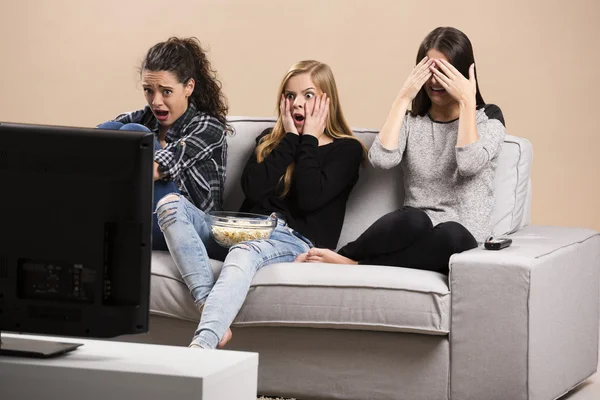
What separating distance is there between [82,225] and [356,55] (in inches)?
132

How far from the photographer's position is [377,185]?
3.24 meters

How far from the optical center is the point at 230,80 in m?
4.95

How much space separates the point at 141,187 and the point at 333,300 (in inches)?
47.0

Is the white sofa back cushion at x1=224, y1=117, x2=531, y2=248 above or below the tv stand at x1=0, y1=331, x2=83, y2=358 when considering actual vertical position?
above

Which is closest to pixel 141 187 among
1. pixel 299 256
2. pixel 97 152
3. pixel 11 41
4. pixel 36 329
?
pixel 97 152

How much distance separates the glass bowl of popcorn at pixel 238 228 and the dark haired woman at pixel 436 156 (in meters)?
0.14

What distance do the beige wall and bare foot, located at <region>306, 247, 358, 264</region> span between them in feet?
6.24

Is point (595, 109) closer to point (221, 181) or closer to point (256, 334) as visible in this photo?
point (221, 181)

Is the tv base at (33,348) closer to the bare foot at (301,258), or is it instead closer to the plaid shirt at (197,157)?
the bare foot at (301,258)

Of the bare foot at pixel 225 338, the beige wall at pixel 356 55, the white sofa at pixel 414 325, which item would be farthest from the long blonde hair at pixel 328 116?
the beige wall at pixel 356 55

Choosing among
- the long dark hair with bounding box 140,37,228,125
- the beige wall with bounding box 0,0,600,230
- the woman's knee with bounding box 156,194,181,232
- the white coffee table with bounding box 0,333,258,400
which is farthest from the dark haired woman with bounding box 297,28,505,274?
the beige wall with bounding box 0,0,600,230

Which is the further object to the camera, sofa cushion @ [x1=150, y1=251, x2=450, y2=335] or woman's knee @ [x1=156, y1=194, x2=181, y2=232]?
woman's knee @ [x1=156, y1=194, x2=181, y2=232]

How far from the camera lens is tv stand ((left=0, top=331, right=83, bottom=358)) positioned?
158cm

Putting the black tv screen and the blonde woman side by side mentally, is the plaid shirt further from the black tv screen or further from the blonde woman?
the black tv screen
